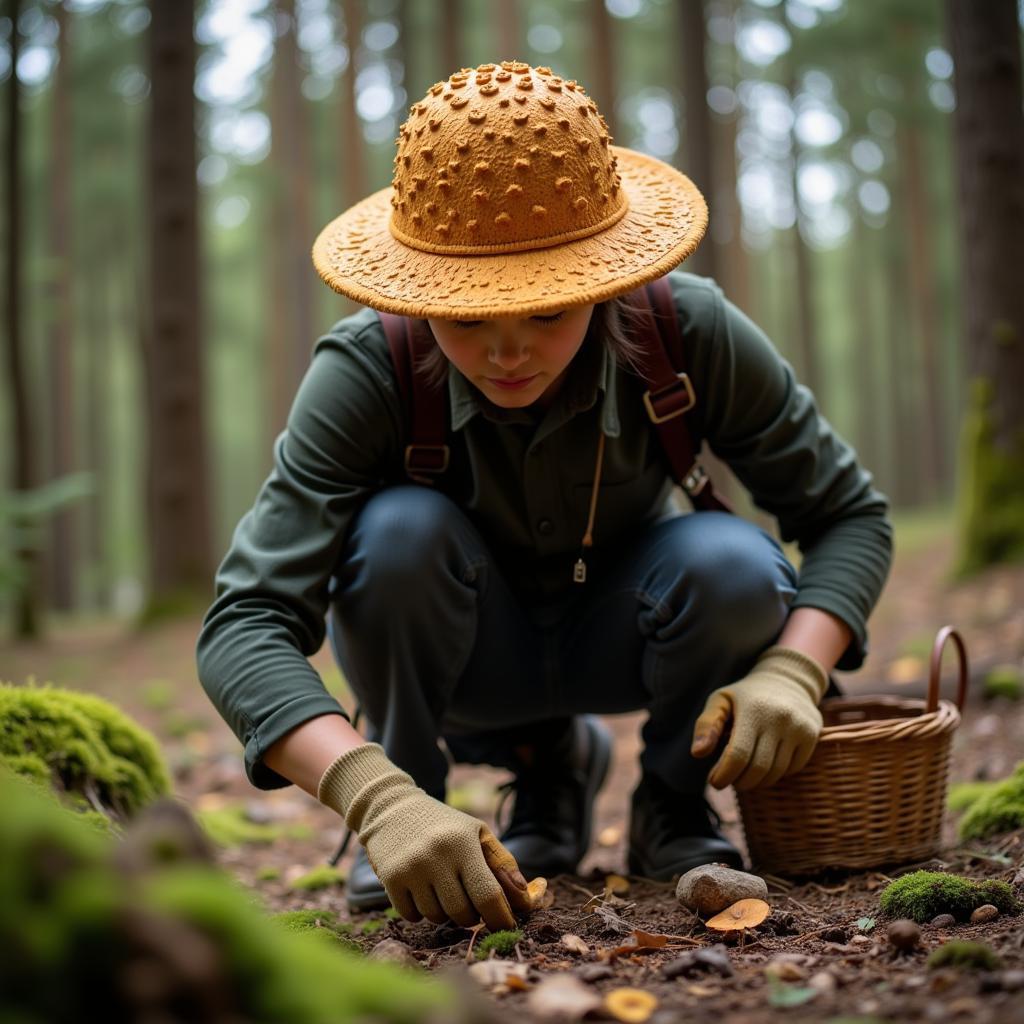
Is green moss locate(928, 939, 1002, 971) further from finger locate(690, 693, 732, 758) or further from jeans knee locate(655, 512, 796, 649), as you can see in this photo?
jeans knee locate(655, 512, 796, 649)

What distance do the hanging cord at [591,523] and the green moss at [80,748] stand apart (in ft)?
3.47

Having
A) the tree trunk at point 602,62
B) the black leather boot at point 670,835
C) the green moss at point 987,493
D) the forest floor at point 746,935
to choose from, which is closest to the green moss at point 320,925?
the forest floor at point 746,935

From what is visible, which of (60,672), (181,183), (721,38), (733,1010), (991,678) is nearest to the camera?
(733,1010)

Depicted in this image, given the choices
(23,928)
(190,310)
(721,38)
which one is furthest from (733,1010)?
(721,38)

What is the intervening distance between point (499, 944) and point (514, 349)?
0.98 metres

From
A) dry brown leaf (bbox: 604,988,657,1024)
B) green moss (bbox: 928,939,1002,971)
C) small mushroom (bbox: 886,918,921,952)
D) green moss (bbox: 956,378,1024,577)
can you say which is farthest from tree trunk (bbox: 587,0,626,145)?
dry brown leaf (bbox: 604,988,657,1024)

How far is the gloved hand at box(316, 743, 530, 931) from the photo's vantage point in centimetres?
169

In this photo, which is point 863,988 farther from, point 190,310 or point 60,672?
point 190,310

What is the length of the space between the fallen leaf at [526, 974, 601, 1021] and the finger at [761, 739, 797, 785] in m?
0.84

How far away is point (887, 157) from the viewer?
19234 millimetres

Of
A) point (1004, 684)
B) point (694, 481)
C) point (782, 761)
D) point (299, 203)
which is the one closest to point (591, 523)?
point (694, 481)

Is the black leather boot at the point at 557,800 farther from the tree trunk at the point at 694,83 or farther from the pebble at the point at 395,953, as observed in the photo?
the tree trunk at the point at 694,83

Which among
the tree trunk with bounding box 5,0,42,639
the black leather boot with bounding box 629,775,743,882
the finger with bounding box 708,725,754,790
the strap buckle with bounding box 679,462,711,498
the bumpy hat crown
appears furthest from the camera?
the tree trunk with bounding box 5,0,42,639

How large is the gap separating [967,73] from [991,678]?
351cm
